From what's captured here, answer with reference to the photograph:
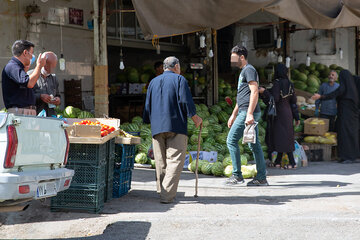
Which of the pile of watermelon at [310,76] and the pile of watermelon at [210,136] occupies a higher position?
the pile of watermelon at [310,76]

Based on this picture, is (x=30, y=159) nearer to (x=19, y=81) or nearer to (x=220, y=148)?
(x=19, y=81)

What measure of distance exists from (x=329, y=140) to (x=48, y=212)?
25.9ft

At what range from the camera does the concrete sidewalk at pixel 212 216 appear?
18.4 ft

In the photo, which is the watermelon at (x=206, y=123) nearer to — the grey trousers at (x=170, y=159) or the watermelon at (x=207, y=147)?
the watermelon at (x=207, y=147)

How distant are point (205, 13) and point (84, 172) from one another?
14.6 ft

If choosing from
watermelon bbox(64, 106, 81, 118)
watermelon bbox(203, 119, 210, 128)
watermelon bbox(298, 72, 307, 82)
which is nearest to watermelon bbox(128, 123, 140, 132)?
watermelon bbox(64, 106, 81, 118)

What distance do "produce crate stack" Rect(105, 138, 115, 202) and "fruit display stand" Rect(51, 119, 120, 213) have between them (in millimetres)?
335

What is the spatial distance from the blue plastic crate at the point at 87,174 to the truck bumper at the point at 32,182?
0.95 meters

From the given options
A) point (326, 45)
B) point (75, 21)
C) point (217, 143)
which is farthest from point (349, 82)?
point (326, 45)

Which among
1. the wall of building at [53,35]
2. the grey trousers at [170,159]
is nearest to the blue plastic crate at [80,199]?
the grey trousers at [170,159]

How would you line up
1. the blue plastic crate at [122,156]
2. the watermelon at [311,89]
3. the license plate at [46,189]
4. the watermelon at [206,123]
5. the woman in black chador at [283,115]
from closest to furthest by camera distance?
the license plate at [46,189]
the blue plastic crate at [122,156]
the woman in black chador at [283,115]
the watermelon at [206,123]
the watermelon at [311,89]

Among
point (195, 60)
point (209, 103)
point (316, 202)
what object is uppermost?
point (195, 60)

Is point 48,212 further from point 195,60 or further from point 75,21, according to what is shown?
point 195,60

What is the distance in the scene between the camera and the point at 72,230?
571 centimetres
